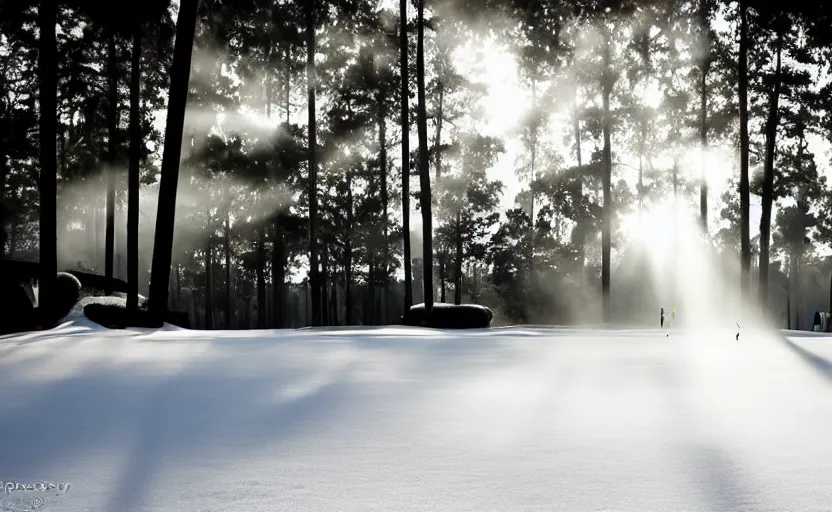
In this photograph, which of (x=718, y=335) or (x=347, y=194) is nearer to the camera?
(x=718, y=335)

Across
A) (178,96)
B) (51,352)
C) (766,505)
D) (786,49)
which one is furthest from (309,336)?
(786,49)

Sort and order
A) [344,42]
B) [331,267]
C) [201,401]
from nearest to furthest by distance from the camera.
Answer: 1. [201,401]
2. [344,42]
3. [331,267]

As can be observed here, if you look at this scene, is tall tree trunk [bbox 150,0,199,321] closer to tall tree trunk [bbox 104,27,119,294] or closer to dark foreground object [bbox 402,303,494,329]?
dark foreground object [bbox 402,303,494,329]

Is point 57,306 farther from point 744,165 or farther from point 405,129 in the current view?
point 744,165

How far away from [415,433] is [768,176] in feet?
71.1

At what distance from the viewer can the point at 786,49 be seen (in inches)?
971

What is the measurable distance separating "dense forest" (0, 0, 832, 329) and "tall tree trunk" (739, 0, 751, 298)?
0.25 ft

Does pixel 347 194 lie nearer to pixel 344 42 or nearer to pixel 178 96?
pixel 344 42

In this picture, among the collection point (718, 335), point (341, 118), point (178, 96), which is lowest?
point (718, 335)

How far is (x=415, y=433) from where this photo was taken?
15.1ft

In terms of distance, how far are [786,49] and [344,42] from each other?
14586mm

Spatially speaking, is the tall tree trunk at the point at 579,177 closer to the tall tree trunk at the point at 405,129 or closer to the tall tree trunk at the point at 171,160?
the tall tree trunk at the point at 405,129

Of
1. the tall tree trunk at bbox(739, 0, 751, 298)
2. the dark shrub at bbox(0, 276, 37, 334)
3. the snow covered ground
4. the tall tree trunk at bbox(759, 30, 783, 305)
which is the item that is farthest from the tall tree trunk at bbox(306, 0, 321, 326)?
the snow covered ground

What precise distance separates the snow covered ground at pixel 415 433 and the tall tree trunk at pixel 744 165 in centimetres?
1436
